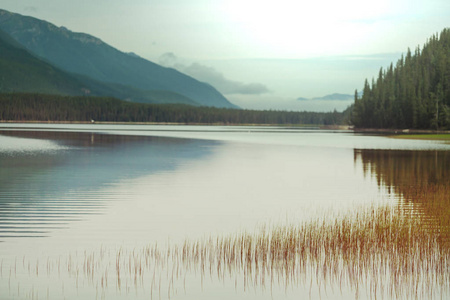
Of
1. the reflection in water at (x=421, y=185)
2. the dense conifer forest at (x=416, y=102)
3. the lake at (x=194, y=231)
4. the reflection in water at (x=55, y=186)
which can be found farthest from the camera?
the dense conifer forest at (x=416, y=102)

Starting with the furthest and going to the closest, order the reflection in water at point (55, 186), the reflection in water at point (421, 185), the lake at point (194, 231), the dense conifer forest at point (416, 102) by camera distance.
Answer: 1. the dense conifer forest at point (416, 102)
2. the reflection in water at point (421, 185)
3. the reflection in water at point (55, 186)
4. the lake at point (194, 231)

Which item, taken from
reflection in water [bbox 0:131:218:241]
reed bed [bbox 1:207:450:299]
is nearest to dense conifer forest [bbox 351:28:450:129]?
reflection in water [bbox 0:131:218:241]

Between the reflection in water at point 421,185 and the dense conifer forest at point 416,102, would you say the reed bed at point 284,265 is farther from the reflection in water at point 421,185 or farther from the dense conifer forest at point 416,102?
the dense conifer forest at point 416,102

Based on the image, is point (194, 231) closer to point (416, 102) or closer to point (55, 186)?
point (55, 186)

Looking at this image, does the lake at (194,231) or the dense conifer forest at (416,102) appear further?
the dense conifer forest at (416,102)

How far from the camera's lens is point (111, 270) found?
1379cm

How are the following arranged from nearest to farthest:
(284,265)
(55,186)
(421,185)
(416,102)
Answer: (284,265) < (55,186) < (421,185) < (416,102)

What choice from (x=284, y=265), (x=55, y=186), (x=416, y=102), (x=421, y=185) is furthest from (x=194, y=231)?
(x=416, y=102)

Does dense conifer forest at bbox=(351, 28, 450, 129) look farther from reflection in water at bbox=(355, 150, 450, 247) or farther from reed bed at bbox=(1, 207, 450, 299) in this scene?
reed bed at bbox=(1, 207, 450, 299)

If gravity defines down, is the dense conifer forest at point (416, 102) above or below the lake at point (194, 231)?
above

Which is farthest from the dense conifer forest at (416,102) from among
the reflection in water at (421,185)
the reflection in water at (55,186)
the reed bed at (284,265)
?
the reed bed at (284,265)

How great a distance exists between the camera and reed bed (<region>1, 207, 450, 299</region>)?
12.9 metres

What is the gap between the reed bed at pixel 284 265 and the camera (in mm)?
12859

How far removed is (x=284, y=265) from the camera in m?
14.5
